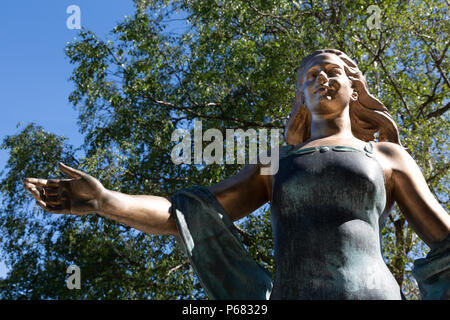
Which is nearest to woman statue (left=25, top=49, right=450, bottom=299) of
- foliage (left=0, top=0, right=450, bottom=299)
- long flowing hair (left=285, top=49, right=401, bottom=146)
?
long flowing hair (left=285, top=49, right=401, bottom=146)

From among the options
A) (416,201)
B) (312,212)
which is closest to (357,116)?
(416,201)

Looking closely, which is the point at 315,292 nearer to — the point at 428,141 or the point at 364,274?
the point at 364,274

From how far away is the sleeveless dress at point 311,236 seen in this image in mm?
3150

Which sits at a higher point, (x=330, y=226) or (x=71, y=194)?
(x=71, y=194)

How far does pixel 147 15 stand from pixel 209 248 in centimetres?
1110

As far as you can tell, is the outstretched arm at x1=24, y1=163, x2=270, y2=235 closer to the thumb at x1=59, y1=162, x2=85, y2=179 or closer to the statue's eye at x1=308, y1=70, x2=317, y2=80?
the thumb at x1=59, y1=162, x2=85, y2=179

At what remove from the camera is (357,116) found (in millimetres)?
4191

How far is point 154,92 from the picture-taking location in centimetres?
1331

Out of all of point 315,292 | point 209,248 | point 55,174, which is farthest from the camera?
point 55,174

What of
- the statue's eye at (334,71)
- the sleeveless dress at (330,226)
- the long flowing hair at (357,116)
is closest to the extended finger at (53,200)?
the sleeveless dress at (330,226)

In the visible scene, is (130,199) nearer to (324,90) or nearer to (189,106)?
(324,90)

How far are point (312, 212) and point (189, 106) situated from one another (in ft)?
33.7

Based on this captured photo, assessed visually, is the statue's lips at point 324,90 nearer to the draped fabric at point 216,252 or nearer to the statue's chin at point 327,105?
the statue's chin at point 327,105
